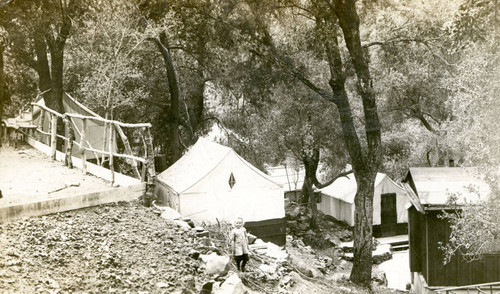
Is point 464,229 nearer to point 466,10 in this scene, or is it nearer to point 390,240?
point 466,10

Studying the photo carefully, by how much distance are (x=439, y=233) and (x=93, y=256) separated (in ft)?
22.5

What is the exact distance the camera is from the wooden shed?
8.34 meters

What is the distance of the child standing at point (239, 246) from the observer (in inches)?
243

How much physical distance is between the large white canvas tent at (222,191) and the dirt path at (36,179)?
10.4ft

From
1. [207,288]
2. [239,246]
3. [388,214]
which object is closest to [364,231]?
[239,246]

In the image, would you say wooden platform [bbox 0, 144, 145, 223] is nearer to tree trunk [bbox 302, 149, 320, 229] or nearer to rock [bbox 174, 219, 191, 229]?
rock [bbox 174, 219, 191, 229]

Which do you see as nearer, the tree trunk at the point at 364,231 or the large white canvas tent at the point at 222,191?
the tree trunk at the point at 364,231

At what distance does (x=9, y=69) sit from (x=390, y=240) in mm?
14329

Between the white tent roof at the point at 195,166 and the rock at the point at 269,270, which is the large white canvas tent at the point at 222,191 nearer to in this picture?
the white tent roof at the point at 195,166

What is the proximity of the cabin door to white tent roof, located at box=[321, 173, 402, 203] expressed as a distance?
79cm

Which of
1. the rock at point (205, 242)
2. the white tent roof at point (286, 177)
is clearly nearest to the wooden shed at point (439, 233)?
the rock at point (205, 242)

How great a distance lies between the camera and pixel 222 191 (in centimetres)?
1134

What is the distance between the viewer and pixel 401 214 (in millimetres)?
17797

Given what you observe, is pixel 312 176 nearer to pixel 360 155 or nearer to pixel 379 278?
pixel 379 278
